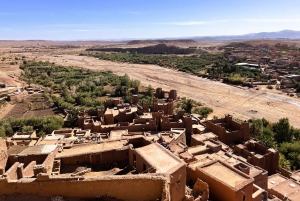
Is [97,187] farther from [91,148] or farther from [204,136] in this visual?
[204,136]

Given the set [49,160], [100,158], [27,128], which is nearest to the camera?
[49,160]

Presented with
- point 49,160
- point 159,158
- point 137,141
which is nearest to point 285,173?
point 137,141

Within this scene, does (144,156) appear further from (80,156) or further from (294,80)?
(294,80)

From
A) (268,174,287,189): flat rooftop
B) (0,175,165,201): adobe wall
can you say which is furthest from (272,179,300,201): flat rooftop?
(0,175,165,201): adobe wall

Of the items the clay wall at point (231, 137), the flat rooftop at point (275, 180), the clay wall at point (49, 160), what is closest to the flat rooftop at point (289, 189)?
the flat rooftop at point (275, 180)

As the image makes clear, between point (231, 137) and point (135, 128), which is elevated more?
point (135, 128)

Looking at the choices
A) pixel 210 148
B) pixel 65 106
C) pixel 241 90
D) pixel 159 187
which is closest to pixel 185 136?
pixel 210 148

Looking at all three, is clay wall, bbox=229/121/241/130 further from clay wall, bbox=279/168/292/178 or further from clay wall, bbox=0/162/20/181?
clay wall, bbox=0/162/20/181
